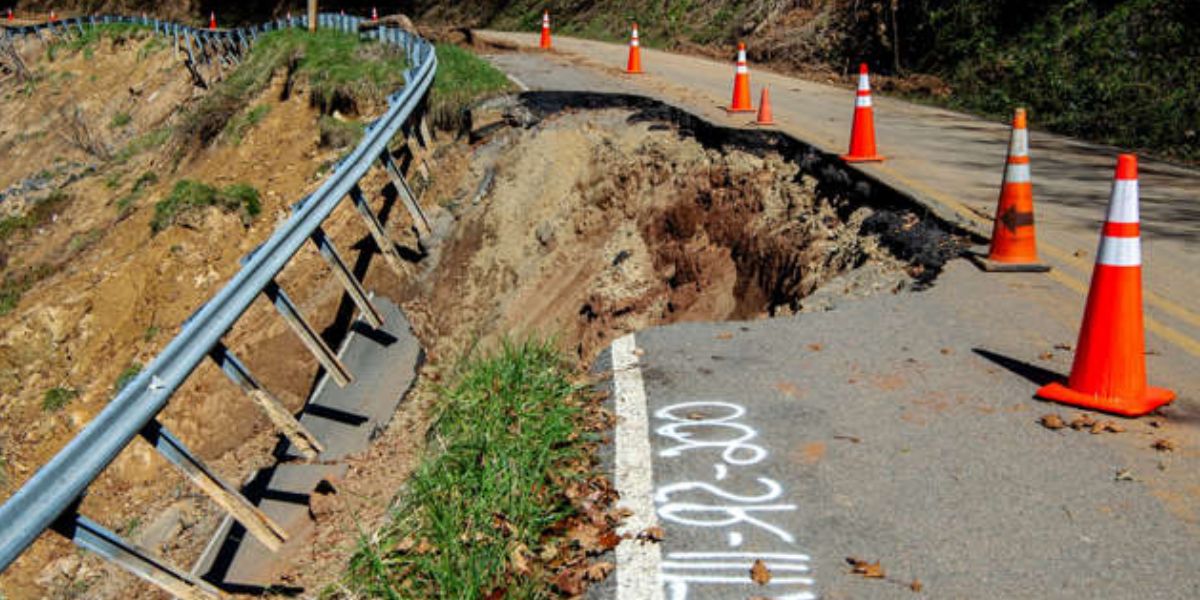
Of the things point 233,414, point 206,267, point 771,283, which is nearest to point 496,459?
point 771,283

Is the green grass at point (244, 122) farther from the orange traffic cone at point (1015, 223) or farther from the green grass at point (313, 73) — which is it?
the orange traffic cone at point (1015, 223)

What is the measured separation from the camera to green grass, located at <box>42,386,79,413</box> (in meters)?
12.3

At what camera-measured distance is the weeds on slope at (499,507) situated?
3371 mm

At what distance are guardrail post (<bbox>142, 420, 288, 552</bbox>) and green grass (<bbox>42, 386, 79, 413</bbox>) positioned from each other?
8099 mm

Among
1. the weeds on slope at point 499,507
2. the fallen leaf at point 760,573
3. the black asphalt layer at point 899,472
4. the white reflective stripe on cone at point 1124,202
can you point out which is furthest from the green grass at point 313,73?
the fallen leaf at point 760,573

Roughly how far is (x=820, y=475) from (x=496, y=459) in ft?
4.45

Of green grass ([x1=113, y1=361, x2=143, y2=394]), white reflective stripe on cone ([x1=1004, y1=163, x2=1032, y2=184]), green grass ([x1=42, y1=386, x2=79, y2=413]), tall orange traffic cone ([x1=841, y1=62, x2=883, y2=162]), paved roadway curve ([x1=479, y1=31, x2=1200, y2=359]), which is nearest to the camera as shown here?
white reflective stripe on cone ([x1=1004, y1=163, x2=1032, y2=184])

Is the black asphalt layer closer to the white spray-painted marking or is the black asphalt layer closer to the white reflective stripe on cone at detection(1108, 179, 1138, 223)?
the white spray-painted marking

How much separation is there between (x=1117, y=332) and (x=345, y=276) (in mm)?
5913

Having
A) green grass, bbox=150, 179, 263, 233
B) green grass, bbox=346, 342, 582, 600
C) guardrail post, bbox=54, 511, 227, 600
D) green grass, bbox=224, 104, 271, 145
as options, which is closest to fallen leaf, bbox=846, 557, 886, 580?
green grass, bbox=346, 342, 582, 600

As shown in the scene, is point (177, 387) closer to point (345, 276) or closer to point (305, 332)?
point (305, 332)

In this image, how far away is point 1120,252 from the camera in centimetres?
441

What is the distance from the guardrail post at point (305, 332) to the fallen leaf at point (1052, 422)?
15.9ft

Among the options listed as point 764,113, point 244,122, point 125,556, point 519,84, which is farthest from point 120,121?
point 125,556
